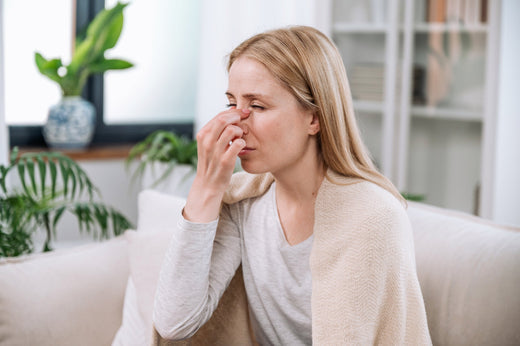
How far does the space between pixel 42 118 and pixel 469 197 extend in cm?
225

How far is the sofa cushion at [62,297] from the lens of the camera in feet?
4.91

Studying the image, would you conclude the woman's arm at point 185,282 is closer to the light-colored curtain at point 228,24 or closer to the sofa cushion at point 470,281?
the sofa cushion at point 470,281

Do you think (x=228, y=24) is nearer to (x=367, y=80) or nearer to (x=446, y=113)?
(x=367, y=80)

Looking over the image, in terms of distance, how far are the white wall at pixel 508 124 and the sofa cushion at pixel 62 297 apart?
1810 mm

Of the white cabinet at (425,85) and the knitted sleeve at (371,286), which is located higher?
the white cabinet at (425,85)

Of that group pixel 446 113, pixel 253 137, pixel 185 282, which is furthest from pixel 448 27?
pixel 185 282

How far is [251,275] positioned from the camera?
4.81ft

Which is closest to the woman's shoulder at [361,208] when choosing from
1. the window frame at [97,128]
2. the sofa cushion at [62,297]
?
the sofa cushion at [62,297]

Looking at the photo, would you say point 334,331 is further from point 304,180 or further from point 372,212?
point 304,180

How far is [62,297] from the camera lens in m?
1.56

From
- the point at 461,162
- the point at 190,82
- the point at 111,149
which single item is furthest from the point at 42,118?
the point at 461,162

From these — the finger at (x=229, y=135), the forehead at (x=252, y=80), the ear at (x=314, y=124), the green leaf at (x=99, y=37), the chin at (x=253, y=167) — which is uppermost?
the green leaf at (x=99, y=37)

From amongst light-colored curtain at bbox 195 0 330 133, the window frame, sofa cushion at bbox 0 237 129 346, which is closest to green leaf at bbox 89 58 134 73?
the window frame

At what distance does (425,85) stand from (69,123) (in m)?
1.79
